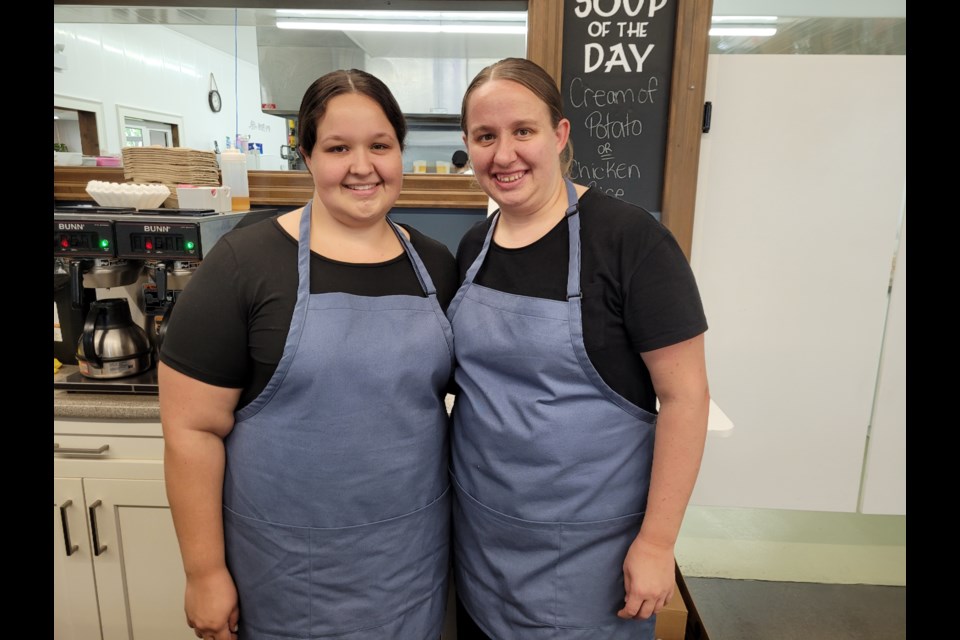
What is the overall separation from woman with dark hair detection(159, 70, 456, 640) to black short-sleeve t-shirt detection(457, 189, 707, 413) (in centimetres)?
21

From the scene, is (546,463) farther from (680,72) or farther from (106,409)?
(680,72)

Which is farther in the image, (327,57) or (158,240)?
(327,57)

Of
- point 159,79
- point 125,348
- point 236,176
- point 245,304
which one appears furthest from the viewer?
point 159,79

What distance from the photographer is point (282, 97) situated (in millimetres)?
4469

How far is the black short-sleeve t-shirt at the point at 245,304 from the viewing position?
3.20ft

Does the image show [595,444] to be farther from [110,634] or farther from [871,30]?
[871,30]

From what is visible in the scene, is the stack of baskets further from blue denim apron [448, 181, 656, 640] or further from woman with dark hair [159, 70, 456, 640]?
blue denim apron [448, 181, 656, 640]

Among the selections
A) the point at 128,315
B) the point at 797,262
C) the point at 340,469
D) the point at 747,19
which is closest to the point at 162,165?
the point at 128,315

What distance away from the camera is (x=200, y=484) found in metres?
1.04

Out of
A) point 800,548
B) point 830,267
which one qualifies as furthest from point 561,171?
point 800,548

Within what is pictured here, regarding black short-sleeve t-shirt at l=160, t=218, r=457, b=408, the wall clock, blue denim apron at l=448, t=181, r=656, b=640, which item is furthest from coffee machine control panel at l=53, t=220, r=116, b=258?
the wall clock

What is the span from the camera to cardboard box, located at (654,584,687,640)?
166 centimetres

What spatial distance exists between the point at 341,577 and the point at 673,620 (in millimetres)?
1073
